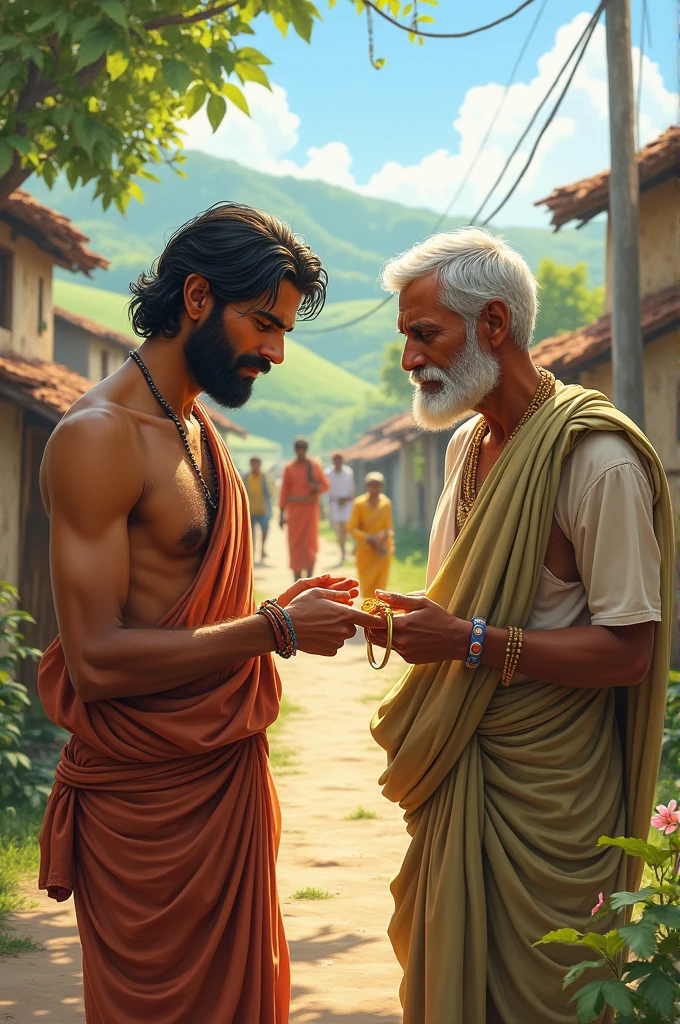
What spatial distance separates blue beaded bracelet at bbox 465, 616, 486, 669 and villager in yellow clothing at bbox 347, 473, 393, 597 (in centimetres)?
1109

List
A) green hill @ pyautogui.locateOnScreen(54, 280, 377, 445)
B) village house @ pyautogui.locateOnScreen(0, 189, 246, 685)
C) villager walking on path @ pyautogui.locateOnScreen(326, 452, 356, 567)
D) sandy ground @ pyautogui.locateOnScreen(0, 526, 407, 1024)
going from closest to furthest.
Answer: sandy ground @ pyautogui.locateOnScreen(0, 526, 407, 1024)
village house @ pyautogui.locateOnScreen(0, 189, 246, 685)
villager walking on path @ pyautogui.locateOnScreen(326, 452, 356, 567)
green hill @ pyautogui.locateOnScreen(54, 280, 377, 445)

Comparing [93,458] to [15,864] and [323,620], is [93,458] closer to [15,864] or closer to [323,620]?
[323,620]

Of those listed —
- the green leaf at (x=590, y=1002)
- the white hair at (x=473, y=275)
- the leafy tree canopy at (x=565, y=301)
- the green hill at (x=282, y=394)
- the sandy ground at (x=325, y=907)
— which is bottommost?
the sandy ground at (x=325, y=907)

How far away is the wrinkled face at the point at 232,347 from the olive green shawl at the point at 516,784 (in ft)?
2.43

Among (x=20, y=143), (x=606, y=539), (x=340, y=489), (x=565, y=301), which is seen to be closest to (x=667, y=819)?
(x=606, y=539)

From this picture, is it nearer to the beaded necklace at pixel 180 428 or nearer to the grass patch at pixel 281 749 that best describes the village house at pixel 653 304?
the grass patch at pixel 281 749

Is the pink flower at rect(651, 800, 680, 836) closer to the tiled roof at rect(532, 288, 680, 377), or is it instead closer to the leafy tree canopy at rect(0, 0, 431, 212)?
the leafy tree canopy at rect(0, 0, 431, 212)

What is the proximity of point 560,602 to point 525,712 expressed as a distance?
308mm

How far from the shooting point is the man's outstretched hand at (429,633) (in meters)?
2.95

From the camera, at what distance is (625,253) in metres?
8.16

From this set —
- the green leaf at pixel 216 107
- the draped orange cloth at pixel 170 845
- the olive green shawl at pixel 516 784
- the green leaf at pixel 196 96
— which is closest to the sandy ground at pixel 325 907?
the draped orange cloth at pixel 170 845

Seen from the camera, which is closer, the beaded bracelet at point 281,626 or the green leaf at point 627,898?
the green leaf at point 627,898

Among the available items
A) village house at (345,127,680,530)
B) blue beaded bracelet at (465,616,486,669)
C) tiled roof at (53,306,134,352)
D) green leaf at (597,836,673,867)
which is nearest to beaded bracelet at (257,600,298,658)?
blue beaded bracelet at (465,616,486,669)

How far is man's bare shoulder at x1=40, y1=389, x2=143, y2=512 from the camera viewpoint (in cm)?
279
